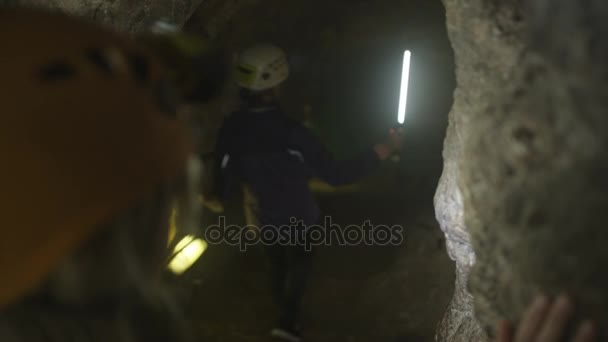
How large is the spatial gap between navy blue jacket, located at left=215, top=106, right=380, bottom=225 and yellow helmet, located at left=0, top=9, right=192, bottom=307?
2.25m

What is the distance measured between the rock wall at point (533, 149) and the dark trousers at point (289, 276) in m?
1.76

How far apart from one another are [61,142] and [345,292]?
3823mm

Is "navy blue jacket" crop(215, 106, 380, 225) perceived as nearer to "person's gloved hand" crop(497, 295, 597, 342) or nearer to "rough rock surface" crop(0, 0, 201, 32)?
"rough rock surface" crop(0, 0, 201, 32)

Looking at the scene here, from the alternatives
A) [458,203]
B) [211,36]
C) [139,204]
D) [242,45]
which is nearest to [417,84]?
[242,45]

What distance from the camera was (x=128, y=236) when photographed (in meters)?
1.10

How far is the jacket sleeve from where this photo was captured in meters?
3.35

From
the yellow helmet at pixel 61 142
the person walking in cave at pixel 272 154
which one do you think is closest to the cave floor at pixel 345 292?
the person walking in cave at pixel 272 154

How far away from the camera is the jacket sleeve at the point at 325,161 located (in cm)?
335

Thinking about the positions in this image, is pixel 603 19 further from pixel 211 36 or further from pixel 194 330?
pixel 211 36

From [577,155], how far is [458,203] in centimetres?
A: 114

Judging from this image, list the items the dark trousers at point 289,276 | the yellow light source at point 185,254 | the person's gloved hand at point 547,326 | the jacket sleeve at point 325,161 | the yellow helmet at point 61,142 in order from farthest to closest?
1. the yellow light source at point 185,254
2. the dark trousers at point 289,276
3. the jacket sleeve at point 325,161
4. the person's gloved hand at point 547,326
5. the yellow helmet at point 61,142
